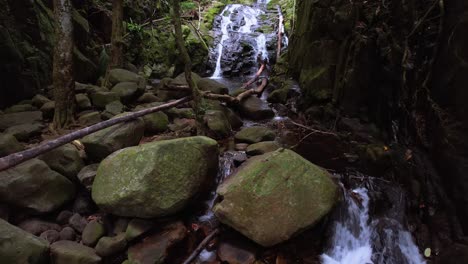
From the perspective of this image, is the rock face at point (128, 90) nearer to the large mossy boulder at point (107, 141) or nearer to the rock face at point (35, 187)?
the large mossy boulder at point (107, 141)

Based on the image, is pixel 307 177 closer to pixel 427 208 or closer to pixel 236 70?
pixel 427 208

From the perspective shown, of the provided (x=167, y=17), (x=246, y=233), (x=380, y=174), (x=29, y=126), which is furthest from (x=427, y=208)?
(x=167, y=17)

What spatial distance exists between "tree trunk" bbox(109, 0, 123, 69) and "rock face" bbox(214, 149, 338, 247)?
584cm

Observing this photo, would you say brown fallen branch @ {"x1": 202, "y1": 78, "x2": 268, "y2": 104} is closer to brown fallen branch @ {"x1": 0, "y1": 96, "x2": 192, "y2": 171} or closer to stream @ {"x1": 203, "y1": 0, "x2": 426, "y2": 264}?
brown fallen branch @ {"x1": 0, "y1": 96, "x2": 192, "y2": 171}

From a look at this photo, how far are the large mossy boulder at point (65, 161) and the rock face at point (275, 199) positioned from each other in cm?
232

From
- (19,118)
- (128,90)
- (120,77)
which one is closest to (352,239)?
(128,90)

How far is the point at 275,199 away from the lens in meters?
4.03

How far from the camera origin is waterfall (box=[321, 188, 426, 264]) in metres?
4.09

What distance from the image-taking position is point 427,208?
421 centimetres

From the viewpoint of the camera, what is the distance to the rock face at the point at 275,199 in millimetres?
3863

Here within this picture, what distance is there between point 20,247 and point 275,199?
9.92 ft

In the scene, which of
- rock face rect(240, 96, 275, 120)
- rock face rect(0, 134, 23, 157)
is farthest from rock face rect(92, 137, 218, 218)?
rock face rect(240, 96, 275, 120)

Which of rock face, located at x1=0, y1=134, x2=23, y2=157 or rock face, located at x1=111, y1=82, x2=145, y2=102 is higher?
rock face, located at x1=0, y1=134, x2=23, y2=157

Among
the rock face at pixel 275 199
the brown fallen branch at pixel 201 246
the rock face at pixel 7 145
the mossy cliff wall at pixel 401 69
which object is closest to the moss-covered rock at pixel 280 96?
the mossy cliff wall at pixel 401 69
